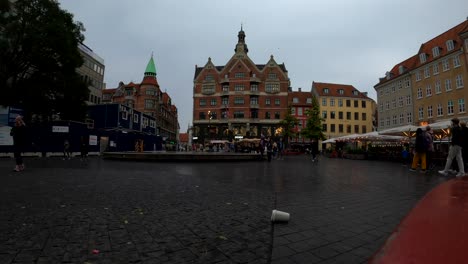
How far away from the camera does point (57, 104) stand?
85.0ft

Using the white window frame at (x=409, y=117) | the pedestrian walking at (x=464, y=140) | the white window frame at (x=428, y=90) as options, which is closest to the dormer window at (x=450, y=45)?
the white window frame at (x=428, y=90)

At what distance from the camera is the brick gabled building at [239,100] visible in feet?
181

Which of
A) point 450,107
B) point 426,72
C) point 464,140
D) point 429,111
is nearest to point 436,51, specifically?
point 426,72

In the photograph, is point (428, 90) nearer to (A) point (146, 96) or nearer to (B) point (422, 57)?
(B) point (422, 57)

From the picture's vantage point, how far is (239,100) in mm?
56625

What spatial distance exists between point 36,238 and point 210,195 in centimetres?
299

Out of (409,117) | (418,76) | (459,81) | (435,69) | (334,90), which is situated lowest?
(409,117)

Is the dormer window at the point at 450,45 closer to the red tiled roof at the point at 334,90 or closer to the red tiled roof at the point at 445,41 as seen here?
the red tiled roof at the point at 445,41

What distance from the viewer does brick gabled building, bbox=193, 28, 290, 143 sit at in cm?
5531

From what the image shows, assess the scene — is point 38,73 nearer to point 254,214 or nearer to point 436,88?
point 254,214

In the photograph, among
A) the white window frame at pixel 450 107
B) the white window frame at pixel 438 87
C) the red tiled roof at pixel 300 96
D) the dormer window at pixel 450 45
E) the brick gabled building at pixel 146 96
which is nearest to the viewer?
the white window frame at pixel 450 107

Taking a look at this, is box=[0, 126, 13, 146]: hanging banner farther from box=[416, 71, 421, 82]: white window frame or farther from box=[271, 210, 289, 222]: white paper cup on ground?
box=[416, 71, 421, 82]: white window frame

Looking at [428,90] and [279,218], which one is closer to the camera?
[279,218]

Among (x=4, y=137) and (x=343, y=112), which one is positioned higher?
(x=343, y=112)
